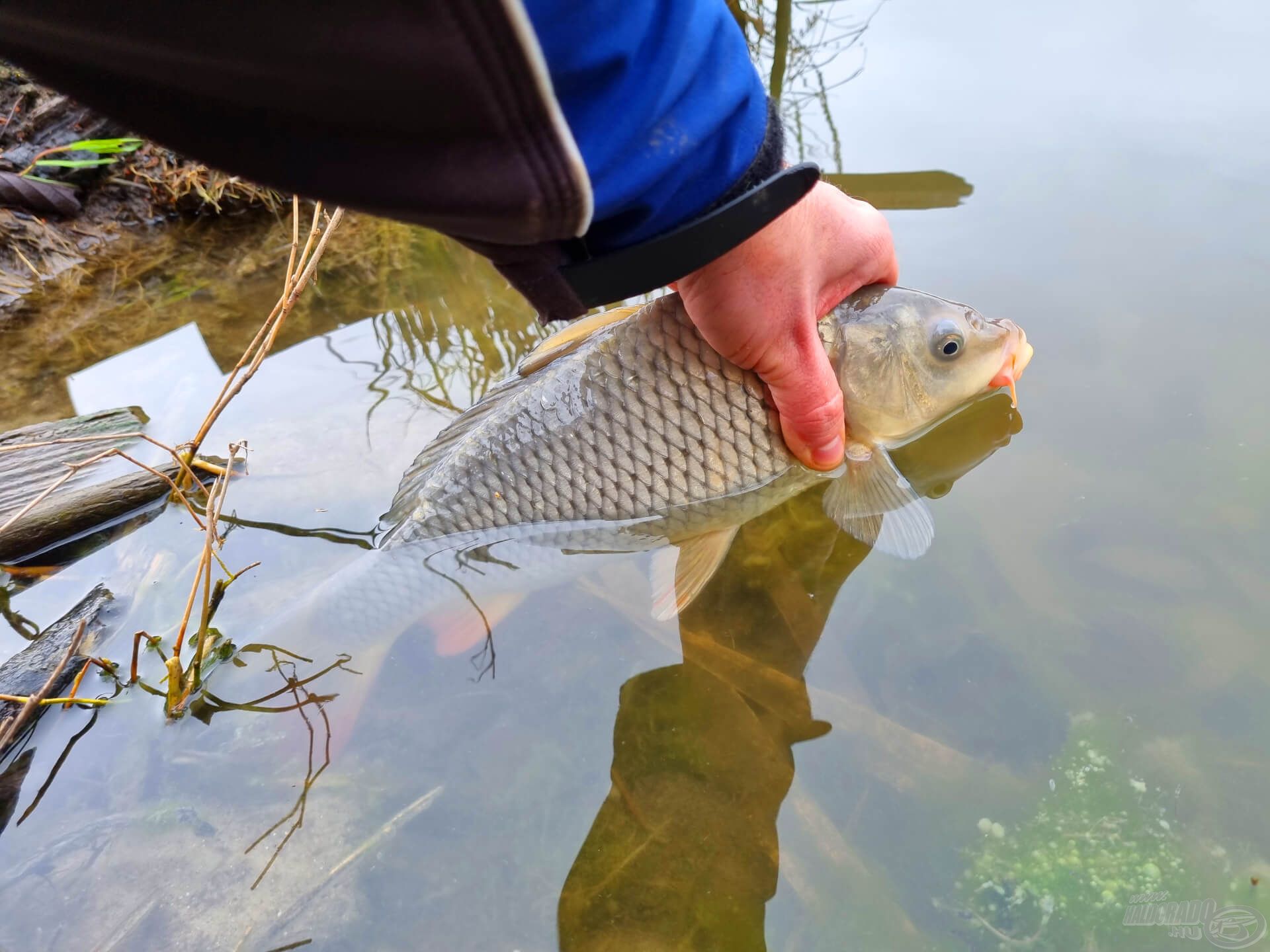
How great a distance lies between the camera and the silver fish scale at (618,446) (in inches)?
91.8

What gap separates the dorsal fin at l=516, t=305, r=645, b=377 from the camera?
2.57 metres

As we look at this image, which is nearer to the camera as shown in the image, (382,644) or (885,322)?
(382,644)

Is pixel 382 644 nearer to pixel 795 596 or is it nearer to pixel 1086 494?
pixel 795 596

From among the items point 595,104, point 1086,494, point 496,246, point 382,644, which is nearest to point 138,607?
point 382,644

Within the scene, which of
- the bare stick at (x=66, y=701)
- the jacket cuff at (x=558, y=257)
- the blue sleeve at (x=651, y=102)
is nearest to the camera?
the blue sleeve at (x=651, y=102)

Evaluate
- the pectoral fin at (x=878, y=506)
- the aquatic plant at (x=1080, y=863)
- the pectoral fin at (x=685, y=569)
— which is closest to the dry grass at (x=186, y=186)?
the pectoral fin at (x=685, y=569)

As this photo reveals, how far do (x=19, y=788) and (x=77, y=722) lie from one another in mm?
196

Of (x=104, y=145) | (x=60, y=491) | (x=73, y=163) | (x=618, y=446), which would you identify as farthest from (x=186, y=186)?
(x=618, y=446)

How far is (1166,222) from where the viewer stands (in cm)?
338

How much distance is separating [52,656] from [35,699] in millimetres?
333

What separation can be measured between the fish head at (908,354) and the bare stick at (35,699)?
239cm

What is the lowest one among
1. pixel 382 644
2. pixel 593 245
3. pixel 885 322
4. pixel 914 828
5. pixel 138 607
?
pixel 914 828

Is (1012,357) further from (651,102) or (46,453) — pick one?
(46,453)

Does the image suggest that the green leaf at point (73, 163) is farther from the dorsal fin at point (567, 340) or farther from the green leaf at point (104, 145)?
the dorsal fin at point (567, 340)
